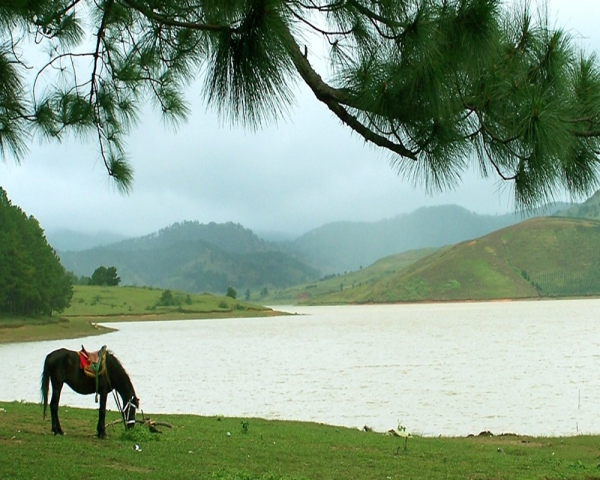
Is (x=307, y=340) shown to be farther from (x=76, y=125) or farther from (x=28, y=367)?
(x=76, y=125)

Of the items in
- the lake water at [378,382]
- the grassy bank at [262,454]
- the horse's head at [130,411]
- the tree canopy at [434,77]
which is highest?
the tree canopy at [434,77]

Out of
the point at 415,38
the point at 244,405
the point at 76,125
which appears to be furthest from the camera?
the point at 244,405

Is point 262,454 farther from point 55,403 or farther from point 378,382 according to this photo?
point 378,382

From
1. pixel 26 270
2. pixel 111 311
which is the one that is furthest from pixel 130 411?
pixel 111 311

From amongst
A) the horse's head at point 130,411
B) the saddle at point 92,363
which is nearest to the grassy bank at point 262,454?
the horse's head at point 130,411

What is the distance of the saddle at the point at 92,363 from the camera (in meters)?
10.3

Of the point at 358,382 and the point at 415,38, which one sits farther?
the point at 358,382

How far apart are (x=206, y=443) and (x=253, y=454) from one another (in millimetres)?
1204

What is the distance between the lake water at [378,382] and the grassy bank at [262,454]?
19.0 feet

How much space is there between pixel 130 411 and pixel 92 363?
3.95 feet

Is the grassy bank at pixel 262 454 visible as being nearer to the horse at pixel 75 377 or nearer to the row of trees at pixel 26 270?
the horse at pixel 75 377

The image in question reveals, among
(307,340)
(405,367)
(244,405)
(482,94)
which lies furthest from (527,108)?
(307,340)

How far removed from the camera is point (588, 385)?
29719 mm

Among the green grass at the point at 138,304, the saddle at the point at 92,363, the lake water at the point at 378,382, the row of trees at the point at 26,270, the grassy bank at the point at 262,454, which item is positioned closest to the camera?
the grassy bank at the point at 262,454
